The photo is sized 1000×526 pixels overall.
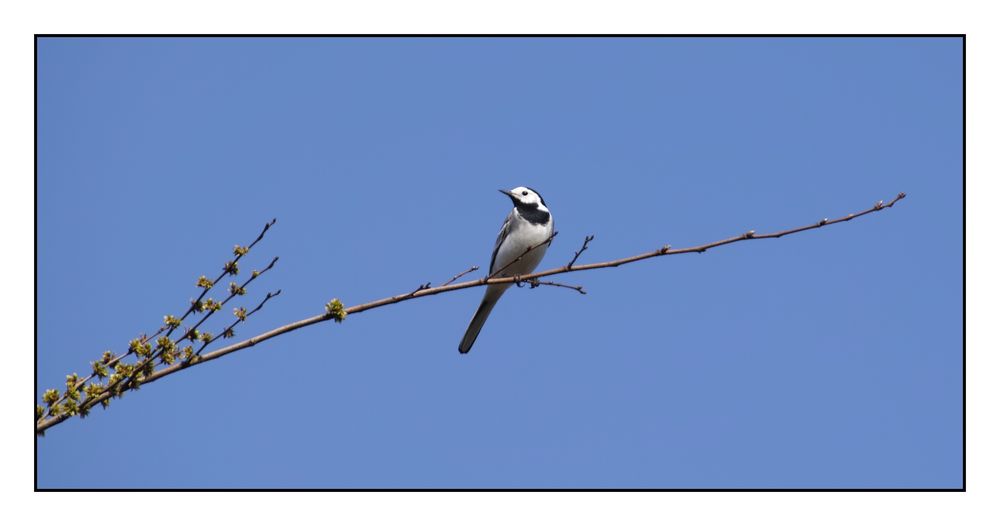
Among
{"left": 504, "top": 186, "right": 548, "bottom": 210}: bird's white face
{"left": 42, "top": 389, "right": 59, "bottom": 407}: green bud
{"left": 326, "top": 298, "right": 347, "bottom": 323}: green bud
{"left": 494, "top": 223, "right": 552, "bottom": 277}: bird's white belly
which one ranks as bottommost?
{"left": 42, "top": 389, "right": 59, "bottom": 407}: green bud

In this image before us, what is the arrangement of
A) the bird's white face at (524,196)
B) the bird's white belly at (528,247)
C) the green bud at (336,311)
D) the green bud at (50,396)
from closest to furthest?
the green bud at (50,396) → the green bud at (336,311) → the bird's white belly at (528,247) → the bird's white face at (524,196)

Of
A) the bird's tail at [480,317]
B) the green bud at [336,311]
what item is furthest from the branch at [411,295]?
the bird's tail at [480,317]

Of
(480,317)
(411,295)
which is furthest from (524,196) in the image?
(411,295)

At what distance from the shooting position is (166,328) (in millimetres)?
5172

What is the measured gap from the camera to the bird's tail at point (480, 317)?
1091cm

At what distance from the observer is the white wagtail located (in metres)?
11.0

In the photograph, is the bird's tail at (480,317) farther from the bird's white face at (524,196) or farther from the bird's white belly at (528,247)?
the bird's white face at (524,196)

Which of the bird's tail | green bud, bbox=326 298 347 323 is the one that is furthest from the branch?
the bird's tail

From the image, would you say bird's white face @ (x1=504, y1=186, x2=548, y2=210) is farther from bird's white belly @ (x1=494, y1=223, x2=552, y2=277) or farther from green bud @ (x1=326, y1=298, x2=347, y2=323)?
green bud @ (x1=326, y1=298, x2=347, y2=323)

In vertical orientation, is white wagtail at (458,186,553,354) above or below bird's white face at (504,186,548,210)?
below

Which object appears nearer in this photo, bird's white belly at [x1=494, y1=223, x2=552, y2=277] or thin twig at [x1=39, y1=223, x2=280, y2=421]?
thin twig at [x1=39, y1=223, x2=280, y2=421]

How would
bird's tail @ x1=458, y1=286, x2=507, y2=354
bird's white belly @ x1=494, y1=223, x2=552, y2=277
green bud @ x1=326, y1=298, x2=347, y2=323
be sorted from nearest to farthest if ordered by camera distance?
green bud @ x1=326, y1=298, x2=347, y2=323 → bird's tail @ x1=458, y1=286, x2=507, y2=354 → bird's white belly @ x1=494, y1=223, x2=552, y2=277

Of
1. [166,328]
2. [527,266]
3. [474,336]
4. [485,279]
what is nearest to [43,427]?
[166,328]

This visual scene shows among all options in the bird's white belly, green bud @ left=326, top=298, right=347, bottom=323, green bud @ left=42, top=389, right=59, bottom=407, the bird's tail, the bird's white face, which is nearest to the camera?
green bud @ left=42, top=389, right=59, bottom=407
